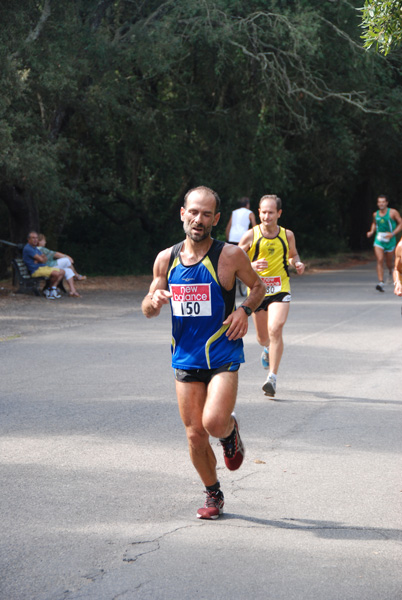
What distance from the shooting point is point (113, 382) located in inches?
373

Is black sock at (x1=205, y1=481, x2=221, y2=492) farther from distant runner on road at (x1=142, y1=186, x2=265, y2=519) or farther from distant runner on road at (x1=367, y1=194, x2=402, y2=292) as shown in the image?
distant runner on road at (x1=367, y1=194, x2=402, y2=292)

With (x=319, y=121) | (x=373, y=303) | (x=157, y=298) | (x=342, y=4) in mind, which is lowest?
(x=373, y=303)

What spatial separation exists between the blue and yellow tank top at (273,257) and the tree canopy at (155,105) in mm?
8663

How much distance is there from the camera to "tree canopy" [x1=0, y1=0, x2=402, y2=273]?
18.5 m

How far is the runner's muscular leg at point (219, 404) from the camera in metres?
4.91

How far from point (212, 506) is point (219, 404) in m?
0.58

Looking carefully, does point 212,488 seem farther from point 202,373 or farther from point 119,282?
point 119,282

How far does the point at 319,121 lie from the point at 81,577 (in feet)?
76.3

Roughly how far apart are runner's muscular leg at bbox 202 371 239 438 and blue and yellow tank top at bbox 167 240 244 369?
0.09 metres

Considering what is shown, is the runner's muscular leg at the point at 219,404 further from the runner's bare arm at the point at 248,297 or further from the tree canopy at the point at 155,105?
the tree canopy at the point at 155,105

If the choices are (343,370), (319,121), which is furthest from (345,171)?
→ (343,370)

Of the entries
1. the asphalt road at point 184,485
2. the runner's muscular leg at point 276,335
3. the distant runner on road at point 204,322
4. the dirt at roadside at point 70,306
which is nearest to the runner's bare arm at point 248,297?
the distant runner on road at point 204,322

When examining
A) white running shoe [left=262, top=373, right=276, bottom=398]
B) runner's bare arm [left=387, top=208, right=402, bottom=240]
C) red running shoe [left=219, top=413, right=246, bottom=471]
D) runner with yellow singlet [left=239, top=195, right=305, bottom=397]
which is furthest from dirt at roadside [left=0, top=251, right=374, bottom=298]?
red running shoe [left=219, top=413, right=246, bottom=471]

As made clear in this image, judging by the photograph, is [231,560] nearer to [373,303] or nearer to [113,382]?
[113,382]
